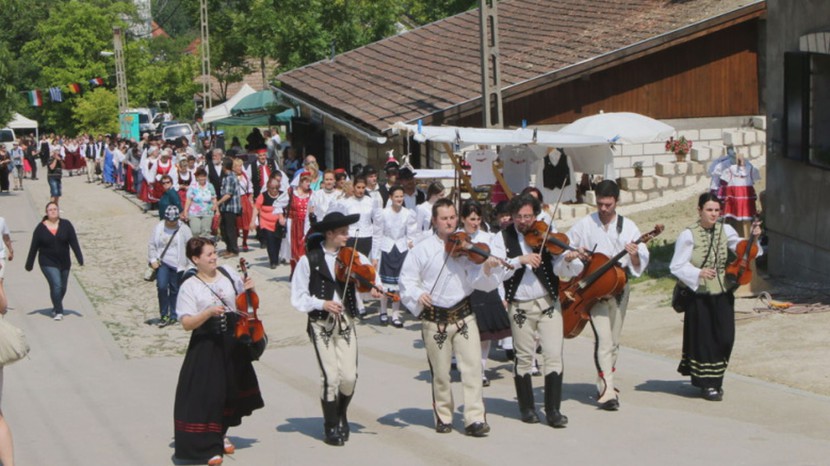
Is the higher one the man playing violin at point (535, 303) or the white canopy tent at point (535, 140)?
the white canopy tent at point (535, 140)

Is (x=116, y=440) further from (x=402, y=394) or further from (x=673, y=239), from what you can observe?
(x=673, y=239)

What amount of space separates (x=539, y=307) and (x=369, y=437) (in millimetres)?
1656

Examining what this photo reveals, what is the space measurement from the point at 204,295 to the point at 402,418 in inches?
89.7

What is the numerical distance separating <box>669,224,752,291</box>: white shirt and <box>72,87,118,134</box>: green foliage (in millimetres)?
53068

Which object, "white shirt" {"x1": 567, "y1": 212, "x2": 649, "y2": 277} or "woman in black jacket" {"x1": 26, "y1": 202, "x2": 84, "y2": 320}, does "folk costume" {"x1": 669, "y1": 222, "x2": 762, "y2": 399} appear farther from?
"woman in black jacket" {"x1": 26, "y1": 202, "x2": 84, "y2": 320}

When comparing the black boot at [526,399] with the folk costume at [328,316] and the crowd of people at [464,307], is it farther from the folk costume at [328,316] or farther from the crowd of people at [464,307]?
the folk costume at [328,316]

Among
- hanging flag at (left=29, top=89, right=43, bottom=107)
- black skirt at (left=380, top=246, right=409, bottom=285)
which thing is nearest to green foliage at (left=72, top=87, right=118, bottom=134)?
hanging flag at (left=29, top=89, right=43, bottom=107)

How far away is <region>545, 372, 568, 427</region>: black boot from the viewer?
30.0ft

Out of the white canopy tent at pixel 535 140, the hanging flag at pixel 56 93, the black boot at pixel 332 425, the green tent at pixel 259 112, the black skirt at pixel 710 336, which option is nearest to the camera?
the black boot at pixel 332 425

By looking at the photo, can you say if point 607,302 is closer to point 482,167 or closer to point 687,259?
point 687,259

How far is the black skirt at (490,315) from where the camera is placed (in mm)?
10977

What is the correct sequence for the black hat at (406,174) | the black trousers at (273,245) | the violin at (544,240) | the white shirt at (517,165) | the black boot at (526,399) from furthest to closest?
the black trousers at (273,245)
the white shirt at (517,165)
the black hat at (406,174)
the black boot at (526,399)
the violin at (544,240)

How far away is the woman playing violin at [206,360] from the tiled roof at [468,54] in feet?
42.5

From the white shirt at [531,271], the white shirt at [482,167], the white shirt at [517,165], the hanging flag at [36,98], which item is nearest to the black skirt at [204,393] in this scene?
the white shirt at [531,271]
